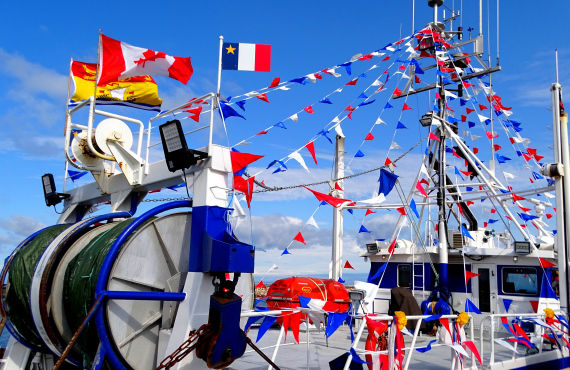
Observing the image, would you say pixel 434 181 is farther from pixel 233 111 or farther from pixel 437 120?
pixel 233 111

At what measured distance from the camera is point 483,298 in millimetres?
16641

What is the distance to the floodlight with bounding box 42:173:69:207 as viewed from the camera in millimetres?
12367

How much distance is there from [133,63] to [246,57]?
214 cm

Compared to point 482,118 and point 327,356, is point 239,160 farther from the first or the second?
point 482,118

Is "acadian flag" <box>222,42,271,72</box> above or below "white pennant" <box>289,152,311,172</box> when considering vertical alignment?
above

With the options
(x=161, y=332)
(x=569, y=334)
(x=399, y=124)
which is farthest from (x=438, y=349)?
(x=161, y=332)

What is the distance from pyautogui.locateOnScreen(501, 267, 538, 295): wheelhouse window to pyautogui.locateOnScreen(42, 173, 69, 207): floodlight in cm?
1358

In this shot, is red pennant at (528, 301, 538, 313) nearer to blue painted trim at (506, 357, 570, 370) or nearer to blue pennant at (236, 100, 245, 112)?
blue painted trim at (506, 357, 570, 370)

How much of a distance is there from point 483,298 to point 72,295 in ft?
43.9

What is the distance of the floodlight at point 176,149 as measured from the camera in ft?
24.8

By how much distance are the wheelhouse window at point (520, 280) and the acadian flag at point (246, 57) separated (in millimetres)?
11847

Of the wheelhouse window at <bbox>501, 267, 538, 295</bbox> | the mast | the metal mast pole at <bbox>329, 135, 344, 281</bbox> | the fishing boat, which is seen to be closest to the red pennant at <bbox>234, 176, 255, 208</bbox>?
the fishing boat

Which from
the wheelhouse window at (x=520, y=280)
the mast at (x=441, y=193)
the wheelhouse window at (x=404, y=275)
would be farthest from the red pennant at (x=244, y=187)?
the wheelhouse window at (x=520, y=280)

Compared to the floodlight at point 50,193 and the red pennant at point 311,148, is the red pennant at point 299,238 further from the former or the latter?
the floodlight at point 50,193
